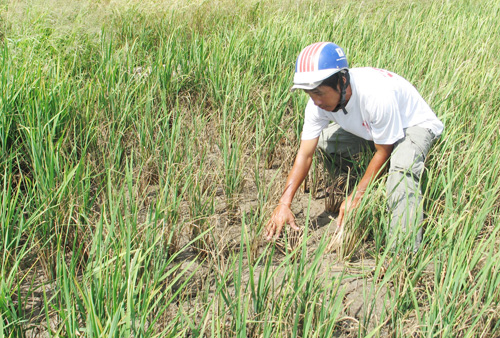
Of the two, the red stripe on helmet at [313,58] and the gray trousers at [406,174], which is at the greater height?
the red stripe on helmet at [313,58]

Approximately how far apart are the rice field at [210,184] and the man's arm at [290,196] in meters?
0.06

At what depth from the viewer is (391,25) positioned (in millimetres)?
4516

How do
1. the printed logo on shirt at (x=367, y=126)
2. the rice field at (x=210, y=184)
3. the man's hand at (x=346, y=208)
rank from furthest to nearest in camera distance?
the printed logo on shirt at (x=367, y=126) < the man's hand at (x=346, y=208) < the rice field at (x=210, y=184)

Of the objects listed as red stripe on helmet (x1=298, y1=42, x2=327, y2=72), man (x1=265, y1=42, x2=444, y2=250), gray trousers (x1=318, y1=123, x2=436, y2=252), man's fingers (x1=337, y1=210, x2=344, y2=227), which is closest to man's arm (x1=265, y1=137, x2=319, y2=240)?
man (x1=265, y1=42, x2=444, y2=250)

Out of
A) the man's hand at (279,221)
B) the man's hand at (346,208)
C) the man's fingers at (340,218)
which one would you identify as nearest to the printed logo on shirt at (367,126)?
the man's hand at (346,208)

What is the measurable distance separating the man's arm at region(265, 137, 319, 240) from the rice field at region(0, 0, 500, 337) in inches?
2.3

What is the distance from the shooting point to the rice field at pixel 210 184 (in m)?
1.61

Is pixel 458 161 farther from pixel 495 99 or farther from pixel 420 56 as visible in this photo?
pixel 420 56

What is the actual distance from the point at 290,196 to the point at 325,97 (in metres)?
0.50

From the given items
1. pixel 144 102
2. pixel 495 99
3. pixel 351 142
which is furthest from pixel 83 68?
pixel 495 99

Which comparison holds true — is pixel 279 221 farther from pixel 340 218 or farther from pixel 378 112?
pixel 378 112

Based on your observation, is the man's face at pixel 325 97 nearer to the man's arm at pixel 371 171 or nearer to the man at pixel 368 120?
the man at pixel 368 120

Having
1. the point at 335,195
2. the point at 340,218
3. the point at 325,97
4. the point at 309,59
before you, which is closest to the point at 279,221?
the point at 340,218

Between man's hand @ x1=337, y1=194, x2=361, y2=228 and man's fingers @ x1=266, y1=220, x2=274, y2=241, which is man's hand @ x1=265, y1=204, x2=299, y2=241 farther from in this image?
man's hand @ x1=337, y1=194, x2=361, y2=228
